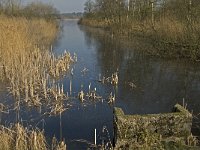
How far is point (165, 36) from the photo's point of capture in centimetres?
1881

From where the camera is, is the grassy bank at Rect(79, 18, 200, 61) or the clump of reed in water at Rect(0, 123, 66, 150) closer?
the clump of reed in water at Rect(0, 123, 66, 150)

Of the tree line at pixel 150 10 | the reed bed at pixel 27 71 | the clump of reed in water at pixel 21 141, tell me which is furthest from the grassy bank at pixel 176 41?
the clump of reed in water at pixel 21 141

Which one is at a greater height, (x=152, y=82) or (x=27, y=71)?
(x=27, y=71)

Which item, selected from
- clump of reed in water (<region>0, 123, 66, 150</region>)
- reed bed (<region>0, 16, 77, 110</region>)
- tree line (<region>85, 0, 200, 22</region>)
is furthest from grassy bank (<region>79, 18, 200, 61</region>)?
clump of reed in water (<region>0, 123, 66, 150</region>)

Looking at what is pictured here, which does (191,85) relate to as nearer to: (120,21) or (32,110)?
(32,110)

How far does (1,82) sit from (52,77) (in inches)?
70.5

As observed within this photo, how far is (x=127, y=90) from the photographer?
10.8 metres

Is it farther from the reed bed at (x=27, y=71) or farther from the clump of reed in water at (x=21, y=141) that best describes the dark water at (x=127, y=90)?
the clump of reed in water at (x=21, y=141)

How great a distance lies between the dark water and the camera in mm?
7672

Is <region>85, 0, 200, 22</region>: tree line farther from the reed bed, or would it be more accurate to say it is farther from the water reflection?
the reed bed

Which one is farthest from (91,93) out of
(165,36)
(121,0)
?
(121,0)

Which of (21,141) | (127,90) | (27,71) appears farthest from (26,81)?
(21,141)

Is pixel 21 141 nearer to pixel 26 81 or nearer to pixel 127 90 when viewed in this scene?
pixel 26 81

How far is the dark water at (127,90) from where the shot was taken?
767 centimetres
